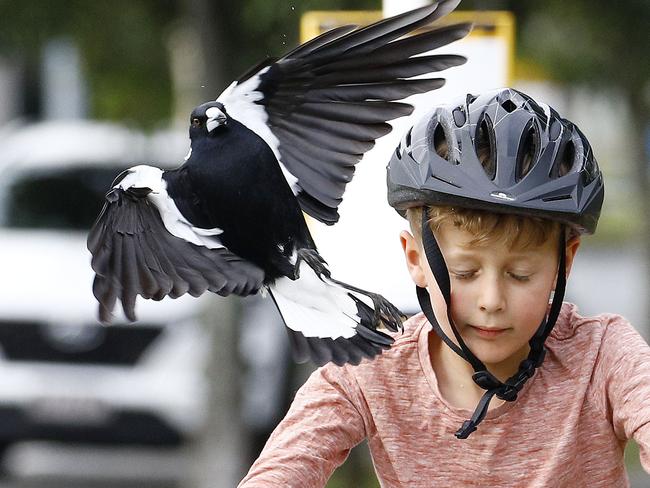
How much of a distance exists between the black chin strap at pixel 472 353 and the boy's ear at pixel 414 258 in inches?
4.2

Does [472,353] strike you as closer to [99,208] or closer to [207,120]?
[207,120]

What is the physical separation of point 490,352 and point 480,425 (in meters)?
0.18

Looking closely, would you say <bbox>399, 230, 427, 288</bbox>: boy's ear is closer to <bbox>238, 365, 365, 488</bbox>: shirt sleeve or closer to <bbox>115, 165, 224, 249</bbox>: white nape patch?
<bbox>238, 365, 365, 488</bbox>: shirt sleeve

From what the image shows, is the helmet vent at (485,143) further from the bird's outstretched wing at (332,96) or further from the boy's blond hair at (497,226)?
the bird's outstretched wing at (332,96)

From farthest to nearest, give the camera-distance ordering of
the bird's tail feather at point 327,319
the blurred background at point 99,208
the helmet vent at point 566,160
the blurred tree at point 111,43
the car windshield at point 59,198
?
the car windshield at point 59,198 < the blurred background at point 99,208 < the blurred tree at point 111,43 < the helmet vent at point 566,160 < the bird's tail feather at point 327,319

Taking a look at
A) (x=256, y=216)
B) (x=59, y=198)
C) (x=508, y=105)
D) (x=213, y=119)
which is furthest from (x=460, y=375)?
(x=59, y=198)

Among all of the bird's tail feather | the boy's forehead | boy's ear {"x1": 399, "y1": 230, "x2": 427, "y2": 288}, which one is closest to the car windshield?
boy's ear {"x1": 399, "y1": 230, "x2": 427, "y2": 288}

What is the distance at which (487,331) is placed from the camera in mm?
2477

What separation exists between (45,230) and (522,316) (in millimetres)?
6914

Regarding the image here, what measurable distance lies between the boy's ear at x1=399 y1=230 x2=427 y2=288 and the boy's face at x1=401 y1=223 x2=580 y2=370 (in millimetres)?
130

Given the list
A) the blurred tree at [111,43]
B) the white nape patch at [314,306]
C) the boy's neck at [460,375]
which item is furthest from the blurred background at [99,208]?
the white nape patch at [314,306]

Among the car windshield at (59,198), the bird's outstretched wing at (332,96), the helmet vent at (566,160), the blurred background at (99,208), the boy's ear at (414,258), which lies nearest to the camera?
the bird's outstretched wing at (332,96)

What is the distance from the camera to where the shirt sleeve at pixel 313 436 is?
8.16 ft

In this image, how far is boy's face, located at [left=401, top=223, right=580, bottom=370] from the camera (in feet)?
8.01
